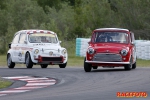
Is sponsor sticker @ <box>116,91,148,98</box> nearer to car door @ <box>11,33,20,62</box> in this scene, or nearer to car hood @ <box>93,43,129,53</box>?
car hood @ <box>93,43,129,53</box>

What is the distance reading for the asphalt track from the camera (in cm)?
1390

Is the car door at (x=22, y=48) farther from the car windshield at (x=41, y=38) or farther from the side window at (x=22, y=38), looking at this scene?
the car windshield at (x=41, y=38)

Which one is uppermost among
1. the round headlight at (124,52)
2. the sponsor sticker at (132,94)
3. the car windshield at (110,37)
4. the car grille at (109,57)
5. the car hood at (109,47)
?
the car windshield at (110,37)

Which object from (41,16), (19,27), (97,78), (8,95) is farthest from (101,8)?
(8,95)

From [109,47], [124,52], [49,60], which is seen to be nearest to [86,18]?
[49,60]

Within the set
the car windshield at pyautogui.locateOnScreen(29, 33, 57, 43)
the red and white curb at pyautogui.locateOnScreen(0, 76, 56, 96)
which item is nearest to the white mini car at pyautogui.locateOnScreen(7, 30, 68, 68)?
the car windshield at pyautogui.locateOnScreen(29, 33, 57, 43)

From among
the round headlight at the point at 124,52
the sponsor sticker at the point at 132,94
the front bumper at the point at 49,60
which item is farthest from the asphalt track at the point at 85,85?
the front bumper at the point at 49,60

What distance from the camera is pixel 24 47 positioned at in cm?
2719

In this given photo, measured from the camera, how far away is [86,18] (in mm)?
59656

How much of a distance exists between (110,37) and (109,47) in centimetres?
121

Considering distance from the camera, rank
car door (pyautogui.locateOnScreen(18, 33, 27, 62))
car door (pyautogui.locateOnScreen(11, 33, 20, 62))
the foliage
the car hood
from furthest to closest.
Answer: the foliage
car door (pyautogui.locateOnScreen(11, 33, 20, 62))
car door (pyautogui.locateOnScreen(18, 33, 27, 62))
the car hood

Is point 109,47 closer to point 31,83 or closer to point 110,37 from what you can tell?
point 110,37

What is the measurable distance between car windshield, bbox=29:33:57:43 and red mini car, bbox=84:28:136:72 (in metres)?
4.07

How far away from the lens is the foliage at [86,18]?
169ft
